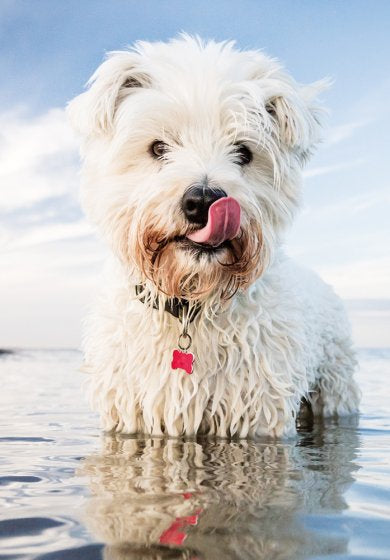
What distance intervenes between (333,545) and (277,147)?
2620mm

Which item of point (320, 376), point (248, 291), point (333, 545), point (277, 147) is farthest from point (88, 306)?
point (333, 545)

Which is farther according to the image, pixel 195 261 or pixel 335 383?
pixel 335 383

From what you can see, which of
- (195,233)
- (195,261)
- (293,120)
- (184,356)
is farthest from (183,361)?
(293,120)

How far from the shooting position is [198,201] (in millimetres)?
3572

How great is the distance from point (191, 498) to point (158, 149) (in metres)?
1.98

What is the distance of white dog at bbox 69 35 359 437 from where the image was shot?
12.3 feet

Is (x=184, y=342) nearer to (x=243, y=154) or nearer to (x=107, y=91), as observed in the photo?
(x=243, y=154)

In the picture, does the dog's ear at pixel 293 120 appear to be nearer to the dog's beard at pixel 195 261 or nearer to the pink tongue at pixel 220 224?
the dog's beard at pixel 195 261

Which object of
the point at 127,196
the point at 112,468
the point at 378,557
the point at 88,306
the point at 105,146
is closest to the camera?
the point at 378,557

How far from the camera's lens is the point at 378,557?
84.7 inches

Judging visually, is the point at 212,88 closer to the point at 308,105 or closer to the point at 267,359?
the point at 308,105

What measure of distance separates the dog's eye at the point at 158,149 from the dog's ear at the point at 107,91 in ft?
1.09

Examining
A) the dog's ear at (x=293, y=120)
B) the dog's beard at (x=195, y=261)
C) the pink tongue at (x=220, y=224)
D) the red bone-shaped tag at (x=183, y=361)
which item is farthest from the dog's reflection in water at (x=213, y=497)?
the dog's ear at (x=293, y=120)

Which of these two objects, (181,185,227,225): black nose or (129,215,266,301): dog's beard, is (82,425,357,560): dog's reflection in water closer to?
(129,215,266,301): dog's beard
